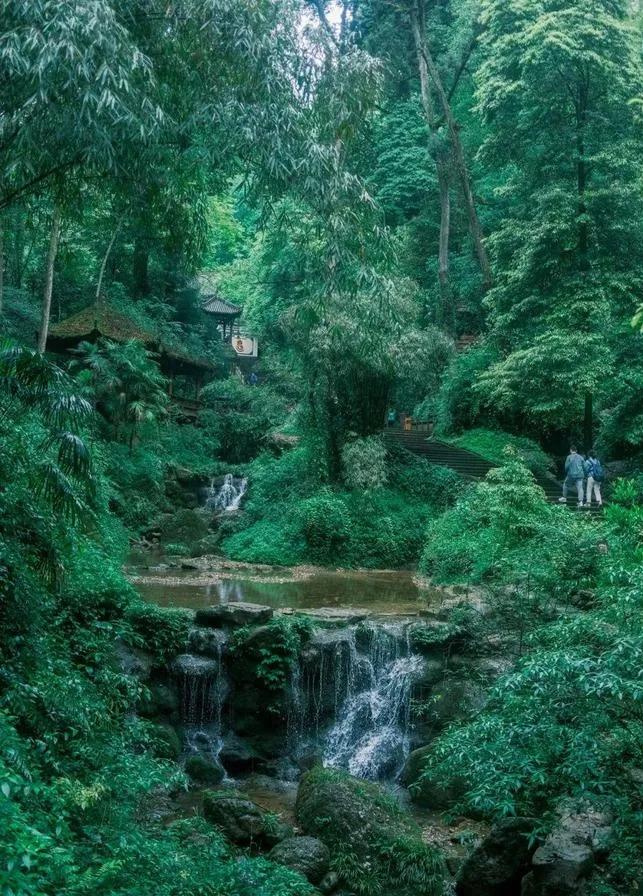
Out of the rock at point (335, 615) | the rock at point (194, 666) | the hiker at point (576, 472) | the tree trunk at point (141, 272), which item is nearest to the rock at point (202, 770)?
the rock at point (194, 666)

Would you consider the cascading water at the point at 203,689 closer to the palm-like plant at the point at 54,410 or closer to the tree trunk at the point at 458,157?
the palm-like plant at the point at 54,410

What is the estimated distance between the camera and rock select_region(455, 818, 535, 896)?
768 centimetres

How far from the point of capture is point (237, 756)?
36.5 ft

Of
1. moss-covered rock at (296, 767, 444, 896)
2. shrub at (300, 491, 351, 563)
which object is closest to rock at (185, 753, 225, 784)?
moss-covered rock at (296, 767, 444, 896)

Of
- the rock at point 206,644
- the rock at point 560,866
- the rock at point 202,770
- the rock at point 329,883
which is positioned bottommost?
the rock at point 329,883

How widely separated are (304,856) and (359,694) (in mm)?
4017

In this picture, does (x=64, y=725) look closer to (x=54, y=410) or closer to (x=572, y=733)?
(x=54, y=410)

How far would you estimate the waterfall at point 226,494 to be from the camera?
23500 mm

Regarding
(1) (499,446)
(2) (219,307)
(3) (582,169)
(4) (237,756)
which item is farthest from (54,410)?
(2) (219,307)

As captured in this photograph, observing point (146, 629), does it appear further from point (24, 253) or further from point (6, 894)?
point (24, 253)

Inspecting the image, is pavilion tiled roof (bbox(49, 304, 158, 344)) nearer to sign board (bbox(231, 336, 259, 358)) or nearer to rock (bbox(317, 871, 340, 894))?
rock (bbox(317, 871, 340, 894))

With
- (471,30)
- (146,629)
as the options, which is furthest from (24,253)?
(146,629)

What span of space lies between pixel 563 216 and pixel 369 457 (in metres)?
8.41

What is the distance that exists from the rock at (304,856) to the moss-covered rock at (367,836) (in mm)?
148
